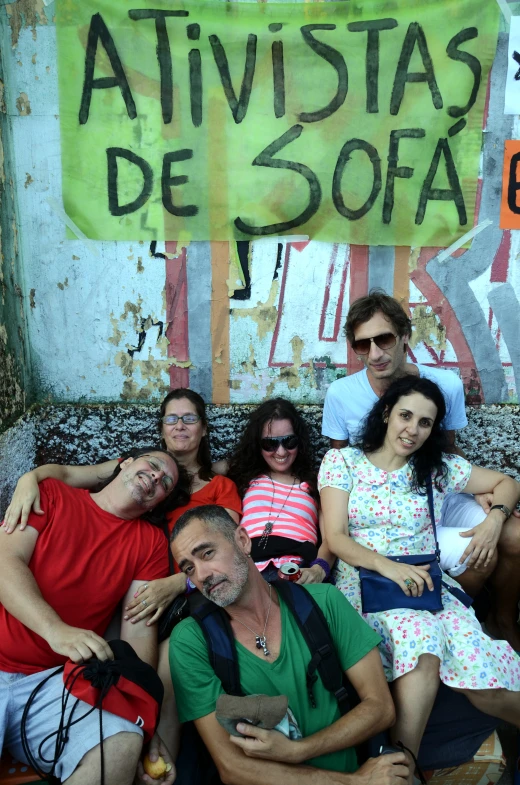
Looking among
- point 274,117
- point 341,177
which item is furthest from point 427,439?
point 274,117

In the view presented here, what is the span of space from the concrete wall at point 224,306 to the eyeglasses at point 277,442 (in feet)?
1.90

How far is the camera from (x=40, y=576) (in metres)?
2.75

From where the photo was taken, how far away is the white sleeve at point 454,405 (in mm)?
3510

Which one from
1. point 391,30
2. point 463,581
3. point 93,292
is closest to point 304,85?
point 391,30

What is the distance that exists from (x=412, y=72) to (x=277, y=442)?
2158 mm

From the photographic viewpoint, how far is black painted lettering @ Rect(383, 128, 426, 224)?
3756mm

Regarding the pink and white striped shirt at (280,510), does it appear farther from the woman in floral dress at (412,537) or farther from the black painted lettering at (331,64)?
the black painted lettering at (331,64)

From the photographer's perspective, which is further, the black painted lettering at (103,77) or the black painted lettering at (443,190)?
the black painted lettering at (443,190)

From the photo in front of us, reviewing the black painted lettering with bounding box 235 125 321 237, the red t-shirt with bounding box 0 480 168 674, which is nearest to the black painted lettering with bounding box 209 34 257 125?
the black painted lettering with bounding box 235 125 321 237

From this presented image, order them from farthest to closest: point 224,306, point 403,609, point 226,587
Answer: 1. point 224,306
2. point 403,609
3. point 226,587

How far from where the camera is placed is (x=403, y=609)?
2770mm

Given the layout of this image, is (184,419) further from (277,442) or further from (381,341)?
(381,341)

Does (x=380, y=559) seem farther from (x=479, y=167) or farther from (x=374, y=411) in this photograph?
(x=479, y=167)

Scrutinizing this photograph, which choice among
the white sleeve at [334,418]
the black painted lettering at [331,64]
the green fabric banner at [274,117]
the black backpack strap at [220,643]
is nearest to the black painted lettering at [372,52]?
the green fabric banner at [274,117]
